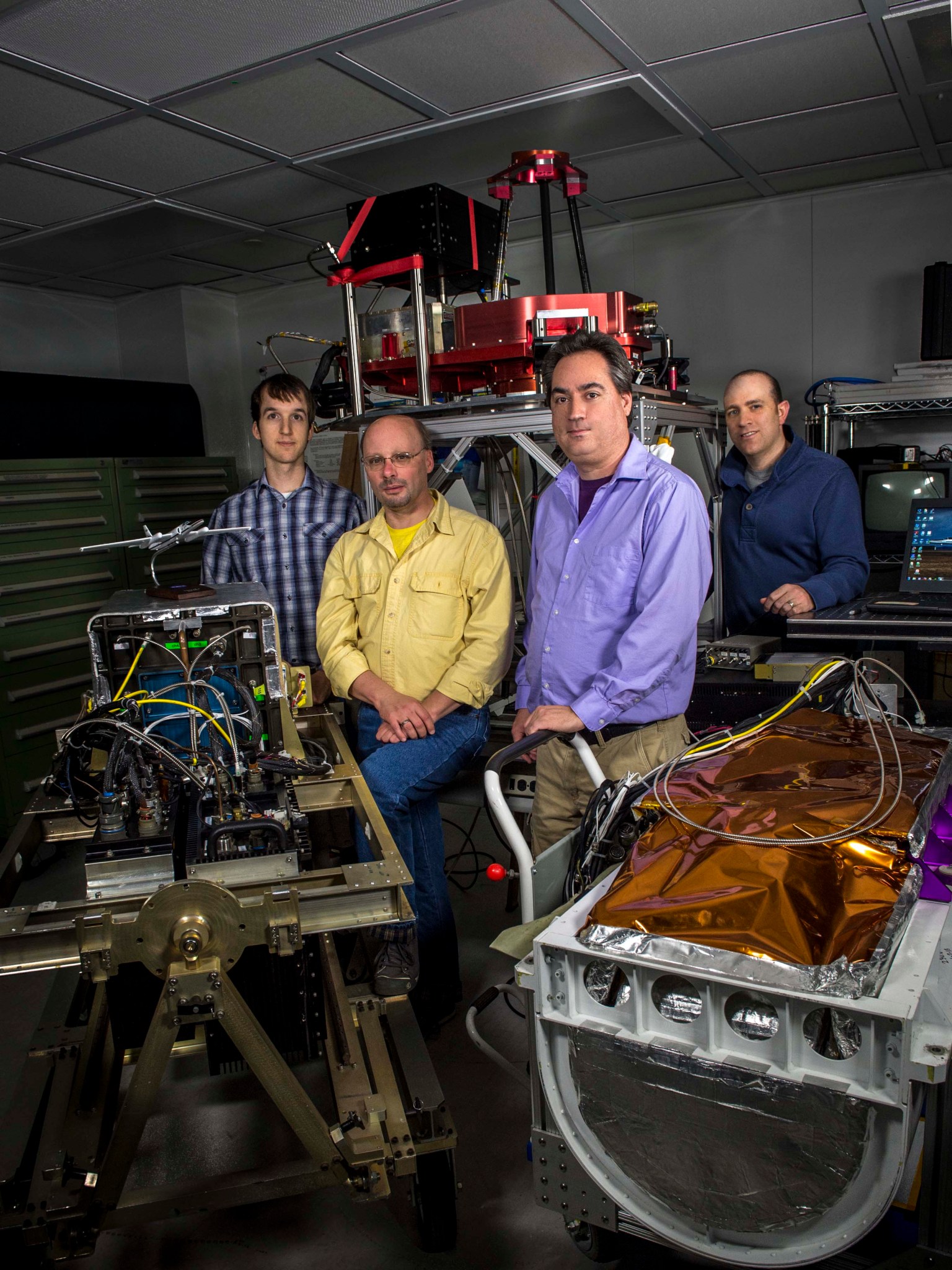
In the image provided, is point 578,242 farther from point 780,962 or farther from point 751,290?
point 780,962

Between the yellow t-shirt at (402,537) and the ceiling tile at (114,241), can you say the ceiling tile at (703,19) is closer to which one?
the yellow t-shirt at (402,537)

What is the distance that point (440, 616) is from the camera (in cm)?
238

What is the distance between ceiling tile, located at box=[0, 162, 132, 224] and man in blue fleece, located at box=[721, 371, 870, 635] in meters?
2.51

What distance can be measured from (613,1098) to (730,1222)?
0.19m

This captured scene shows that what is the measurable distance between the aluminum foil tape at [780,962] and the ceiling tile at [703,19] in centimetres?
225

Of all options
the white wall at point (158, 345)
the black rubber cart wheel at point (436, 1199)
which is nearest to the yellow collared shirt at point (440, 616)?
the black rubber cart wheel at point (436, 1199)

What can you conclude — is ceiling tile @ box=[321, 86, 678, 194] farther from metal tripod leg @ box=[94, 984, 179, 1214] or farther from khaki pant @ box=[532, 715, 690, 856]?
metal tripod leg @ box=[94, 984, 179, 1214]

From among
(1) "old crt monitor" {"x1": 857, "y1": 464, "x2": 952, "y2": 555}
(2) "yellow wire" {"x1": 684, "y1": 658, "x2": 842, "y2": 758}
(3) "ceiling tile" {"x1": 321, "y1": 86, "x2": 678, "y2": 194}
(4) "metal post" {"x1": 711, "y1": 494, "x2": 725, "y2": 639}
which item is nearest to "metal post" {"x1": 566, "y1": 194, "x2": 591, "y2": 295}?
(3) "ceiling tile" {"x1": 321, "y1": 86, "x2": 678, "y2": 194}

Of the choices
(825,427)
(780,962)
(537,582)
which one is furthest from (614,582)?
(825,427)

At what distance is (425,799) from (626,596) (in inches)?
30.9

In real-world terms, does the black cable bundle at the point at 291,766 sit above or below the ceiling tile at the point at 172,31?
below

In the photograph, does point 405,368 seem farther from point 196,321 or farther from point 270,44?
point 196,321

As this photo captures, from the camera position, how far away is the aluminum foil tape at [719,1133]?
3.43 ft

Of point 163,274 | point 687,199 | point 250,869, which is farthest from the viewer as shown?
point 163,274
